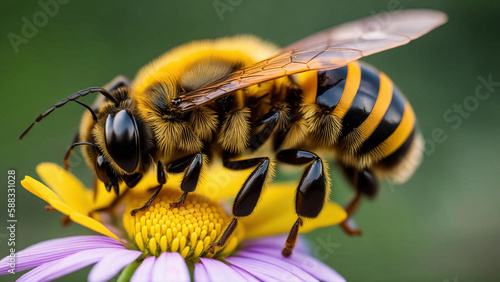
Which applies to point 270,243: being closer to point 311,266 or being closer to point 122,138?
point 311,266

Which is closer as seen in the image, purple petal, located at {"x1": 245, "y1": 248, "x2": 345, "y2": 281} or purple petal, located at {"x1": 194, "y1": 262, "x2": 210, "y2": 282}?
purple petal, located at {"x1": 194, "y1": 262, "x2": 210, "y2": 282}

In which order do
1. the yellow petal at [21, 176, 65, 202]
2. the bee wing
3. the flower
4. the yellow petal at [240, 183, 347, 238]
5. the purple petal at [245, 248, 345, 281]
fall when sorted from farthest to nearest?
the yellow petal at [240, 183, 347, 238], the purple petal at [245, 248, 345, 281], the bee wing, the yellow petal at [21, 176, 65, 202], the flower

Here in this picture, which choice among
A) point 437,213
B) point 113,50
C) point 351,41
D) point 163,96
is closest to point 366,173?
point 351,41

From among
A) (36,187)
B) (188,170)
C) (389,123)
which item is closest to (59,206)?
(36,187)

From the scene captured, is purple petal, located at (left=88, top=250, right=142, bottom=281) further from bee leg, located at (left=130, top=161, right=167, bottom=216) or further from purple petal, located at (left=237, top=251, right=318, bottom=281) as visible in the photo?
purple petal, located at (left=237, top=251, right=318, bottom=281)

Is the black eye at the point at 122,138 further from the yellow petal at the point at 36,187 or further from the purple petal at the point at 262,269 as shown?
the purple petal at the point at 262,269

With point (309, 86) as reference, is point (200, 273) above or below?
below

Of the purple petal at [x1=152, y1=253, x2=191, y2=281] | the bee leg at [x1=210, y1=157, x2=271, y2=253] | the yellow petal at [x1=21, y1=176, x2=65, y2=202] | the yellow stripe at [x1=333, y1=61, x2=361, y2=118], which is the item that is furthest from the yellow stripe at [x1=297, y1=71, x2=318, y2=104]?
the yellow petal at [x1=21, y1=176, x2=65, y2=202]
